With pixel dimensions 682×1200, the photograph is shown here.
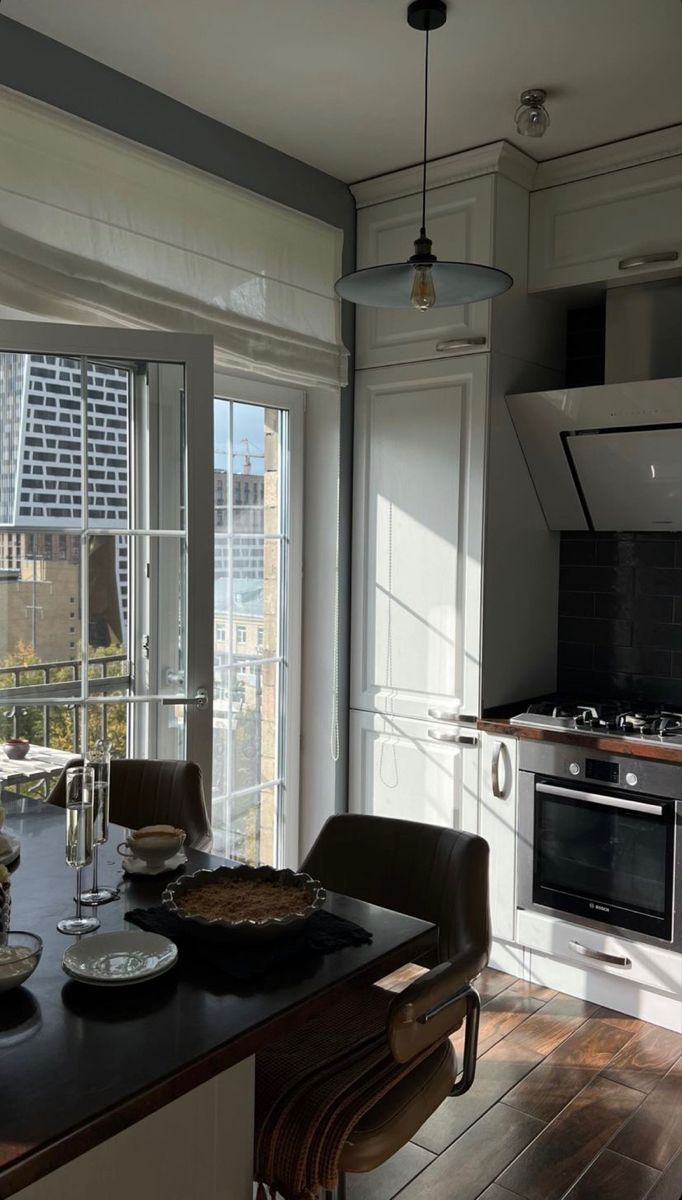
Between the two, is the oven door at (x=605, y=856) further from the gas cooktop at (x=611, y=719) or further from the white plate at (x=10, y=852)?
the white plate at (x=10, y=852)

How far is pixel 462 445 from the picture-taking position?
10.6 feet

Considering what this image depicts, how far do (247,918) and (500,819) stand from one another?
1.83 m

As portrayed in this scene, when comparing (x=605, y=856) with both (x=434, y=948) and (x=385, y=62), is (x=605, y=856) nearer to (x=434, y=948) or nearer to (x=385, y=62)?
(x=434, y=948)

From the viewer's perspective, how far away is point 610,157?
3074 mm

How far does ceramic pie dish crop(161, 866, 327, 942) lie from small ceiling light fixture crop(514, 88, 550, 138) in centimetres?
216

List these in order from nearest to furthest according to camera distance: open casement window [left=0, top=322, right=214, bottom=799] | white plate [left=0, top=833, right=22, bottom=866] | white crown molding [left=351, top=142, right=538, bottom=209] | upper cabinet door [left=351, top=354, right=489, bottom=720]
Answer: white plate [left=0, top=833, right=22, bottom=866] < open casement window [left=0, top=322, right=214, bottom=799] < white crown molding [left=351, top=142, right=538, bottom=209] < upper cabinet door [left=351, top=354, right=489, bottom=720]

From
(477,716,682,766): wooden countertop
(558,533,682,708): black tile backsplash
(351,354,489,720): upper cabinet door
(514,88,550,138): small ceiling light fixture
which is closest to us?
(514,88,550,138): small ceiling light fixture

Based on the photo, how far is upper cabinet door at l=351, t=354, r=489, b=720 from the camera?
10.5ft

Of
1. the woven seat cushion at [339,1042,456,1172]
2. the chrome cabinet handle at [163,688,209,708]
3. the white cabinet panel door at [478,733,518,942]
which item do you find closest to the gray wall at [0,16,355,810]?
the white cabinet panel door at [478,733,518,942]

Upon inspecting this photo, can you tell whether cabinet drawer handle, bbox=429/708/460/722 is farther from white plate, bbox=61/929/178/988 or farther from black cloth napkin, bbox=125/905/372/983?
white plate, bbox=61/929/178/988

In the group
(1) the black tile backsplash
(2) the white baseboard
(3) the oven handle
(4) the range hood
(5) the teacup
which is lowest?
(2) the white baseboard

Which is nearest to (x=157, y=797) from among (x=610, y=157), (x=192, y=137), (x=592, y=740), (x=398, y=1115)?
(x=398, y=1115)

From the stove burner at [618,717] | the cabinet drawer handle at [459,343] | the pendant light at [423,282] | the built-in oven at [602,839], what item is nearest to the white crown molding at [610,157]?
the cabinet drawer handle at [459,343]

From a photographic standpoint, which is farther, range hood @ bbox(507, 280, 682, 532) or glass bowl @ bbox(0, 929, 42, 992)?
range hood @ bbox(507, 280, 682, 532)
